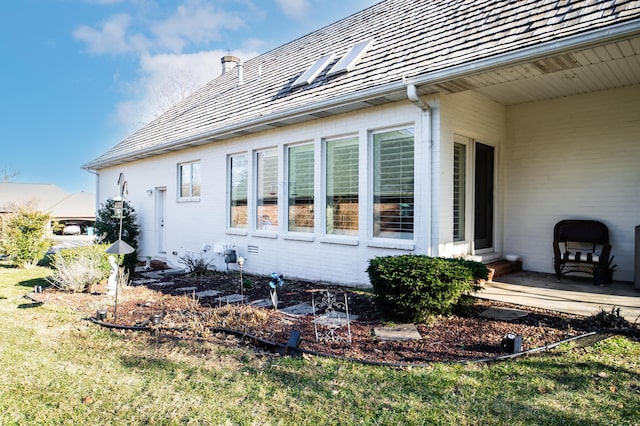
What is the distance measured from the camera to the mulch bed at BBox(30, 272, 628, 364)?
383 centimetres

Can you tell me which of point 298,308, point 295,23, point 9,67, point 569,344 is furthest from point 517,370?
point 9,67

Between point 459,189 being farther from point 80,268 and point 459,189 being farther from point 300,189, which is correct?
point 80,268

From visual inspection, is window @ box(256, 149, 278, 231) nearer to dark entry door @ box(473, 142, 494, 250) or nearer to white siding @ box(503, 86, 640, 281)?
dark entry door @ box(473, 142, 494, 250)

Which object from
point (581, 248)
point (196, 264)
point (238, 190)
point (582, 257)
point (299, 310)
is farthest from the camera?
point (196, 264)

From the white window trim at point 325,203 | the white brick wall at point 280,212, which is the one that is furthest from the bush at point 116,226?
the white window trim at point 325,203

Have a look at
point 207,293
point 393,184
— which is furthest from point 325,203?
point 207,293

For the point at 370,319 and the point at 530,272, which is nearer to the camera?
the point at 370,319

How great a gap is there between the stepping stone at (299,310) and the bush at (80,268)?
3.99m

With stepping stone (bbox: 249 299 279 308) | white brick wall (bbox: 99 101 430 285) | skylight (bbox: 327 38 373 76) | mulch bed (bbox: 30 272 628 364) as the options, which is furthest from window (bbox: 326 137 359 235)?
stepping stone (bbox: 249 299 279 308)

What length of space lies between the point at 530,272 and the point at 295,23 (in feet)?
40.3

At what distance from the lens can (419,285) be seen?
4.52m

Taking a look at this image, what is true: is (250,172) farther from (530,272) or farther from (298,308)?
(530,272)

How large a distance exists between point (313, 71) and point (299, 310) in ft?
17.0

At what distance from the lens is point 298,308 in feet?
18.7
